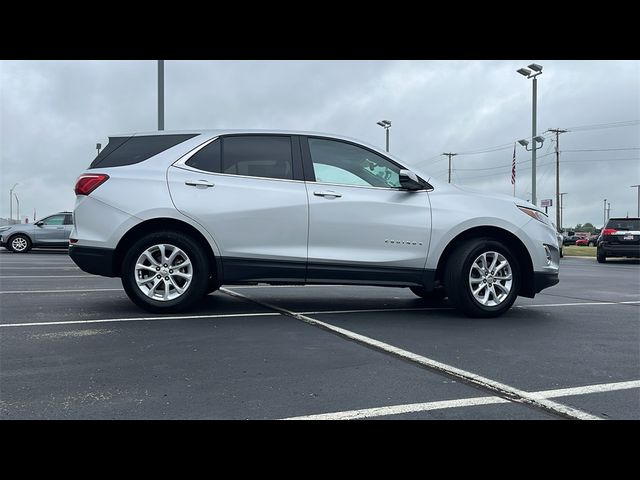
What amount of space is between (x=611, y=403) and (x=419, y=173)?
336 cm

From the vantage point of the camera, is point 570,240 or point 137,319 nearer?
point 137,319

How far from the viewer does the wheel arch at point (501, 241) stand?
5816mm

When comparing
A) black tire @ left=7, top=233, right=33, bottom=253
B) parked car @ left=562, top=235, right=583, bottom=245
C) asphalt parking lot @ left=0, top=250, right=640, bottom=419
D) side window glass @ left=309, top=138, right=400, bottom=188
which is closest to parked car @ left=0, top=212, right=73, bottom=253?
black tire @ left=7, top=233, right=33, bottom=253

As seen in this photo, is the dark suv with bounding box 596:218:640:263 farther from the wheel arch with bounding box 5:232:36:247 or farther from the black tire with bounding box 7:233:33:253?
the black tire with bounding box 7:233:33:253

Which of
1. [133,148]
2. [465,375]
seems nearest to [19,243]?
[133,148]

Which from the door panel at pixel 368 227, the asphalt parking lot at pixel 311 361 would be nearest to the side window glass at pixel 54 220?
the asphalt parking lot at pixel 311 361

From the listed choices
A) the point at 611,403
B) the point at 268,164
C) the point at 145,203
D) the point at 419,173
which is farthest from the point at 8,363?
the point at 419,173

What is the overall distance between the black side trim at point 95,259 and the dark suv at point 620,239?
19.6 meters

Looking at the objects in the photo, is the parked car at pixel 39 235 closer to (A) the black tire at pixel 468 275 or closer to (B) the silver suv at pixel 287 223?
(B) the silver suv at pixel 287 223

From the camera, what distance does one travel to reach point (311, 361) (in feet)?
12.6

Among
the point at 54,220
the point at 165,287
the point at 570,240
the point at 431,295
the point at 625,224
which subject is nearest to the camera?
the point at 165,287

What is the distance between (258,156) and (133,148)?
133 cm

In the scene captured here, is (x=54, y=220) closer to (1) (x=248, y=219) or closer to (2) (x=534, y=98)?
(1) (x=248, y=219)

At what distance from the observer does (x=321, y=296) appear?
7.66m
